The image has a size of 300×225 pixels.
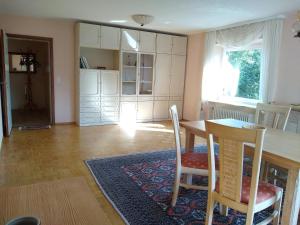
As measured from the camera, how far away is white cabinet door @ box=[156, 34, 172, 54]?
6041 millimetres

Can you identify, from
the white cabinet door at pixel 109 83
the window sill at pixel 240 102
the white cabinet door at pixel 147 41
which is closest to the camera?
the window sill at pixel 240 102

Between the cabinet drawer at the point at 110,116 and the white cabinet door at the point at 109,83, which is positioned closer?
the white cabinet door at the point at 109,83

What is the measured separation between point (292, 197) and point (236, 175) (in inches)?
18.6

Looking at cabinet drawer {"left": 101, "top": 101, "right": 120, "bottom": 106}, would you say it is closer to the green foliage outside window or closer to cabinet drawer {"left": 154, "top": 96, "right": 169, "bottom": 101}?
cabinet drawer {"left": 154, "top": 96, "right": 169, "bottom": 101}

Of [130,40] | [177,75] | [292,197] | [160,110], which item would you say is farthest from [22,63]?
[292,197]

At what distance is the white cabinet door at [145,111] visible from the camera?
241 inches

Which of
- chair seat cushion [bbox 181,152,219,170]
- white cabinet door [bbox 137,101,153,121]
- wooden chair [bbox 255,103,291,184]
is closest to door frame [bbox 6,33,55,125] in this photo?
white cabinet door [bbox 137,101,153,121]

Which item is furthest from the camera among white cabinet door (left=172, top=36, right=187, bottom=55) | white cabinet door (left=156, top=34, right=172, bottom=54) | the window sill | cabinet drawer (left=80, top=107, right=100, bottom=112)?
white cabinet door (left=172, top=36, right=187, bottom=55)

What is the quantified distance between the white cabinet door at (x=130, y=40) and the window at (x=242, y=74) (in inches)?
81.1

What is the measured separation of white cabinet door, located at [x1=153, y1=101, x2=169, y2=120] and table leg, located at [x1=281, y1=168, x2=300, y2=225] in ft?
15.5

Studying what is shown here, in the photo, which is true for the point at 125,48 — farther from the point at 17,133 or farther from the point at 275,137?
the point at 275,137

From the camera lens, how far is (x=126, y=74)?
5895 millimetres

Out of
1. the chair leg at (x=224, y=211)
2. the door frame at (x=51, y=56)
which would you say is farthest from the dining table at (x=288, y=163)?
the door frame at (x=51, y=56)

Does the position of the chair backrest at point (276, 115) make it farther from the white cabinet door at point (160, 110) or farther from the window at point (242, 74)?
the white cabinet door at point (160, 110)
